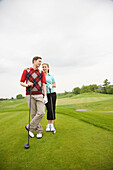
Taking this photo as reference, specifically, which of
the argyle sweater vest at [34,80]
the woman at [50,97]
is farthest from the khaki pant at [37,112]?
the woman at [50,97]

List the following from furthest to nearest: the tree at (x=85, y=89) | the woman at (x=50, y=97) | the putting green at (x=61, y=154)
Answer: the tree at (x=85, y=89), the woman at (x=50, y=97), the putting green at (x=61, y=154)

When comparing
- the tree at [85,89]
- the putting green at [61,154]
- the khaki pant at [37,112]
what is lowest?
the putting green at [61,154]

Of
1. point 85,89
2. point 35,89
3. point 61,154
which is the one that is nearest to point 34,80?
point 35,89

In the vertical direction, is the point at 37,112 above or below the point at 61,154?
above

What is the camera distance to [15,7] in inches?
190

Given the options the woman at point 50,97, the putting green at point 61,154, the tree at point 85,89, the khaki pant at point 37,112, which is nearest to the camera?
the putting green at point 61,154

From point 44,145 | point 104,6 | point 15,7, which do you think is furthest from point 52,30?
point 44,145

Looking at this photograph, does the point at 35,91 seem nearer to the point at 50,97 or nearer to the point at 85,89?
the point at 50,97

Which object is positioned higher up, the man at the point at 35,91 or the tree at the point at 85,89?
the tree at the point at 85,89

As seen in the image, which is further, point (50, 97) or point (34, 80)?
point (50, 97)

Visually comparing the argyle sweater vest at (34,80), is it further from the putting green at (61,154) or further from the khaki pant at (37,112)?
the putting green at (61,154)

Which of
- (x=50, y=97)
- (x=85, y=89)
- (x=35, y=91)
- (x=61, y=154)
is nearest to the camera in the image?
(x=61, y=154)

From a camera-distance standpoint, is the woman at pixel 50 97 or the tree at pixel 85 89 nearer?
the woman at pixel 50 97

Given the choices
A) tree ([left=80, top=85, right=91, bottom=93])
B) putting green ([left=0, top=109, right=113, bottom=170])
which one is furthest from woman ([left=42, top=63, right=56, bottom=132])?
tree ([left=80, top=85, right=91, bottom=93])
